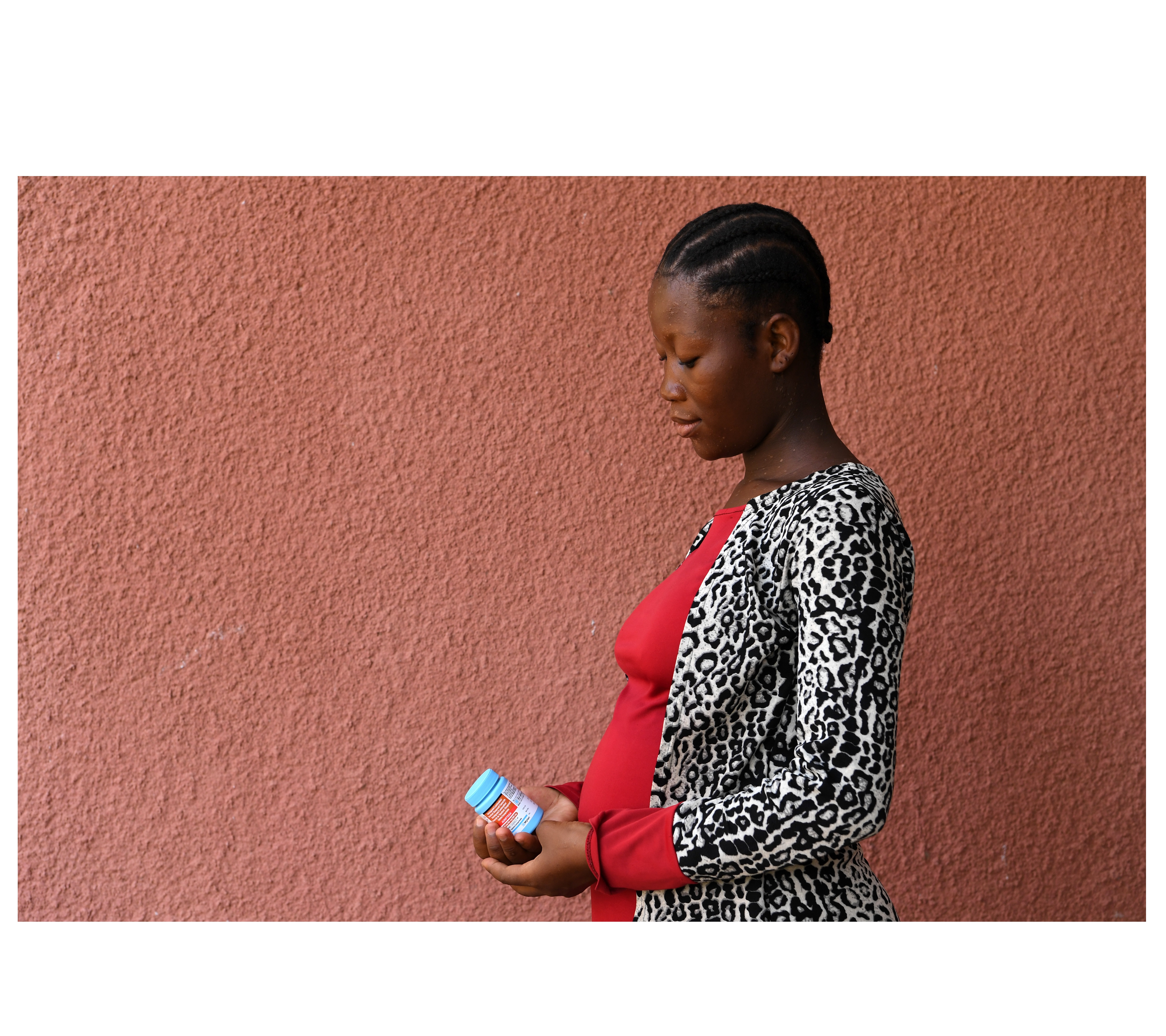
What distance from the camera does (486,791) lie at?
41.1 inches

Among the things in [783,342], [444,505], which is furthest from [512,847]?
[444,505]

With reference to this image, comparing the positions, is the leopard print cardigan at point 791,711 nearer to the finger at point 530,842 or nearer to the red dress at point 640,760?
the red dress at point 640,760

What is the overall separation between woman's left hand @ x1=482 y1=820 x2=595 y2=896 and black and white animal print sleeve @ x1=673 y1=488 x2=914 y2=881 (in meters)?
0.12

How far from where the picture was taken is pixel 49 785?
5.74 ft

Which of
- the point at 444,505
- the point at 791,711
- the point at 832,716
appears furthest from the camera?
the point at 444,505

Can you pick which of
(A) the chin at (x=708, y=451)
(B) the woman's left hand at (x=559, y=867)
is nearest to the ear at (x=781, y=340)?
(A) the chin at (x=708, y=451)

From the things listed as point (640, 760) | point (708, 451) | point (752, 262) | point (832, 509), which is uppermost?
point (752, 262)

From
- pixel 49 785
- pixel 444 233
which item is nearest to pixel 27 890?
pixel 49 785

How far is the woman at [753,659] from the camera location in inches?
33.4

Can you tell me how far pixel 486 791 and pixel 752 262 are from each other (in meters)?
0.61

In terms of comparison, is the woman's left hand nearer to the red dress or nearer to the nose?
the red dress

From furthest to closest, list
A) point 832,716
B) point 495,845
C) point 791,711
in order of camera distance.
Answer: point 495,845 → point 791,711 → point 832,716

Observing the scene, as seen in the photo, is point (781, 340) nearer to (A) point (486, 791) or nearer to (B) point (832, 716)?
(B) point (832, 716)

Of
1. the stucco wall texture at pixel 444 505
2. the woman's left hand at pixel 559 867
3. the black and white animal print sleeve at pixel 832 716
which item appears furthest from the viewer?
the stucco wall texture at pixel 444 505
